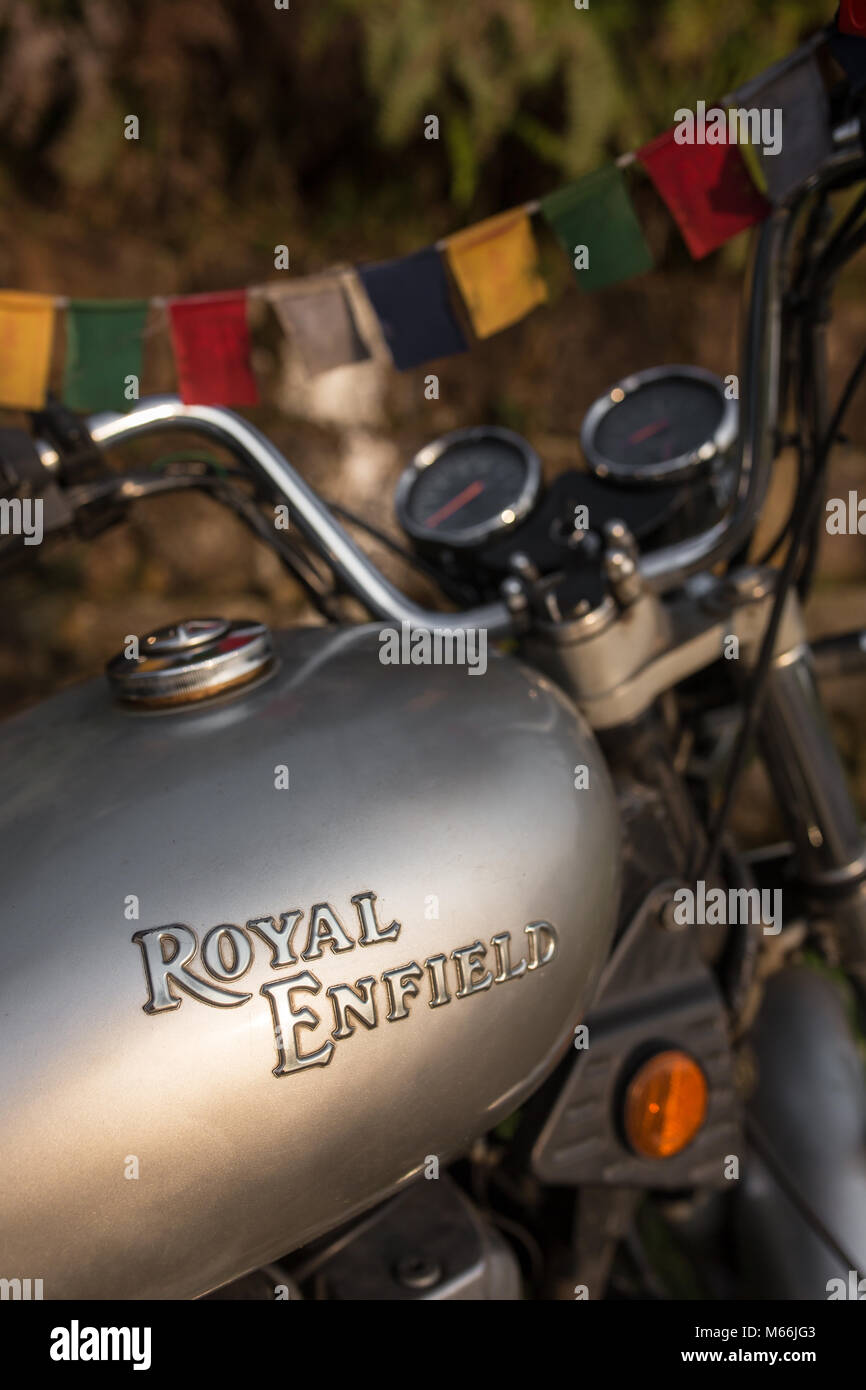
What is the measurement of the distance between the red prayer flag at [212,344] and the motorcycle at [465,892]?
79 millimetres

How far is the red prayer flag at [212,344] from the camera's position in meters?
1.11

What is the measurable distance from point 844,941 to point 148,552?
2721 millimetres

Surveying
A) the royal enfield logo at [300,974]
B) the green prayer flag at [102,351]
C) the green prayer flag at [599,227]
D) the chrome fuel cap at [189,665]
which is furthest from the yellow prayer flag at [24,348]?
the royal enfield logo at [300,974]

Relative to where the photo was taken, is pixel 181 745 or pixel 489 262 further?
pixel 489 262

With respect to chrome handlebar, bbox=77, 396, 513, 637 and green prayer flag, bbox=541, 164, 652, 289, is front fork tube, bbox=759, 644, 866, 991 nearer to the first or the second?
chrome handlebar, bbox=77, 396, 513, 637

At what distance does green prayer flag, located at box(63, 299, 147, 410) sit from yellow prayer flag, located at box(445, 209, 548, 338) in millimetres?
318

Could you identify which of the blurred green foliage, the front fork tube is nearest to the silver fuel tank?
the front fork tube

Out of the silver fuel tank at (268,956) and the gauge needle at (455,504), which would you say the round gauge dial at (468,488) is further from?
→ the silver fuel tank at (268,956)

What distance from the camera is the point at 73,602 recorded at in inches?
130

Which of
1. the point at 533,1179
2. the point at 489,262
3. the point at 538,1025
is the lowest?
the point at 533,1179

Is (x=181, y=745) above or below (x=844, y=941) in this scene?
above
